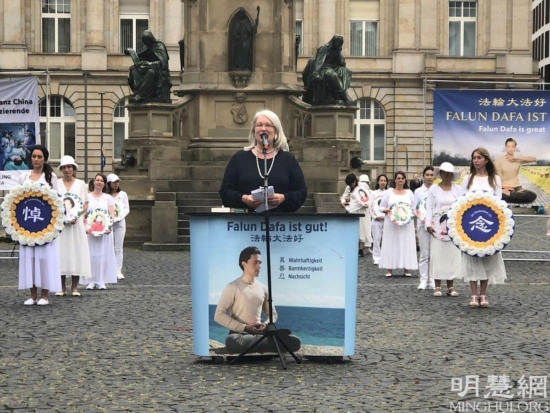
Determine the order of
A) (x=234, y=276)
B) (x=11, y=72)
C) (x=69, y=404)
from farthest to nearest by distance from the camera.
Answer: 1. (x=11, y=72)
2. (x=234, y=276)
3. (x=69, y=404)

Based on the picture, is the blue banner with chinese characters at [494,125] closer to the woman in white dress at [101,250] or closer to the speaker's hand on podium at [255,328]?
the woman in white dress at [101,250]

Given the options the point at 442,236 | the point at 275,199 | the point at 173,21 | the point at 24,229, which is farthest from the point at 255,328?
the point at 173,21

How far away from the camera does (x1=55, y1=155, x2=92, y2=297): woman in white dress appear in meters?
18.5

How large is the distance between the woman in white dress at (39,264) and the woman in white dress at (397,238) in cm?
715

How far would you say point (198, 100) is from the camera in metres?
32.2

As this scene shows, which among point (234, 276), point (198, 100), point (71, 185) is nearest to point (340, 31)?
point (198, 100)

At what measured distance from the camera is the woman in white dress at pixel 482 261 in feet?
55.0

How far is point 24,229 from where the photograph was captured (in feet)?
55.7

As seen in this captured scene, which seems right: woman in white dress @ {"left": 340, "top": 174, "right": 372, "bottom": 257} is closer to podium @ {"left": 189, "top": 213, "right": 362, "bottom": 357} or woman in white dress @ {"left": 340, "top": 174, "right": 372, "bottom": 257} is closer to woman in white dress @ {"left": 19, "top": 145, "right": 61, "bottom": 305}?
woman in white dress @ {"left": 19, "top": 145, "right": 61, "bottom": 305}

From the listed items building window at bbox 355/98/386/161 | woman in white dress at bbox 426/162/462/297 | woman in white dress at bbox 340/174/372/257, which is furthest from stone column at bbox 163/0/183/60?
woman in white dress at bbox 426/162/462/297

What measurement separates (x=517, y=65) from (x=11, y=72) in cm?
2372

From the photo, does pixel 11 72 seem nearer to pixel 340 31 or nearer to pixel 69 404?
pixel 340 31

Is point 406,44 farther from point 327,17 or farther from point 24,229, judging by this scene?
point 24,229

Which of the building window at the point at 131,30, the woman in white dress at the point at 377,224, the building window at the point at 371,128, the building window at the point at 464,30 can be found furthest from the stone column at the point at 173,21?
the woman in white dress at the point at 377,224
